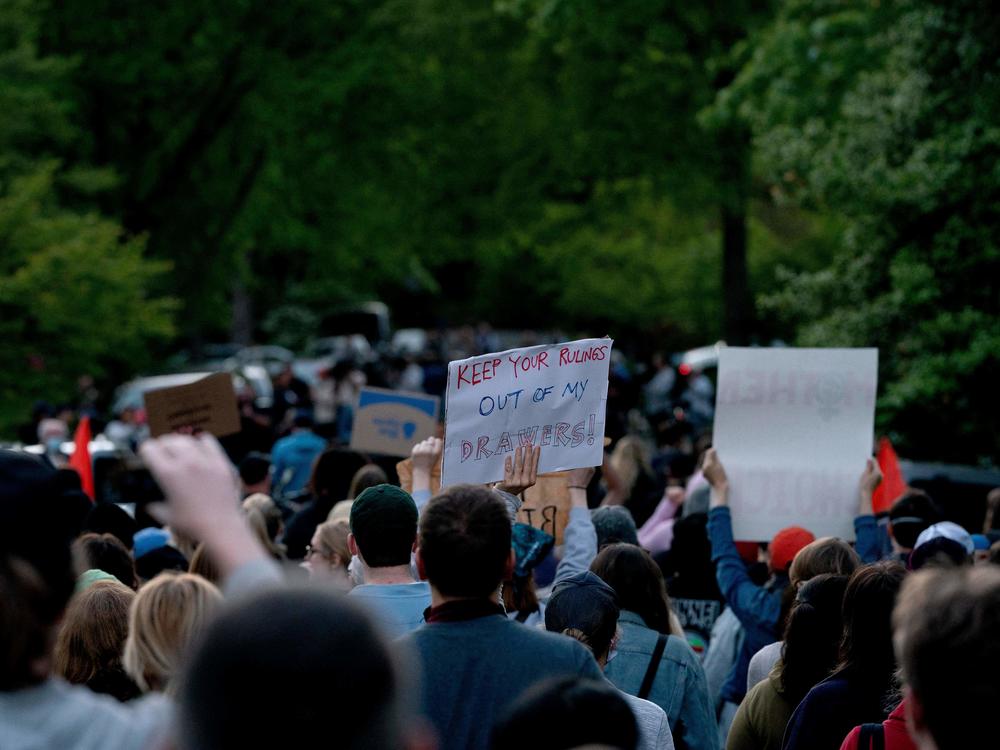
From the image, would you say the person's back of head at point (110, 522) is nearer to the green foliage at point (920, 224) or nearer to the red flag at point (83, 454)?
the red flag at point (83, 454)

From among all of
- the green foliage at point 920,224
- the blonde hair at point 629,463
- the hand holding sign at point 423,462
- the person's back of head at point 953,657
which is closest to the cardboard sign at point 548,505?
the hand holding sign at point 423,462

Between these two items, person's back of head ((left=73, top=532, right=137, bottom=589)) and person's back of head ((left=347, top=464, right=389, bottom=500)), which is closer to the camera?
person's back of head ((left=73, top=532, right=137, bottom=589))

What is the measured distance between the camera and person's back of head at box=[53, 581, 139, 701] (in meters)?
4.12

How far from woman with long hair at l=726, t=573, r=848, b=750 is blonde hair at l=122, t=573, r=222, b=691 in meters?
2.14

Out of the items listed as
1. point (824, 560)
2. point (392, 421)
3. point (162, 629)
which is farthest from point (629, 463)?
point (162, 629)

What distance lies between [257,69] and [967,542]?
775 inches

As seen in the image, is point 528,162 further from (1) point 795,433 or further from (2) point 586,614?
(2) point 586,614

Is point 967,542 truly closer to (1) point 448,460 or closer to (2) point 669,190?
(1) point 448,460

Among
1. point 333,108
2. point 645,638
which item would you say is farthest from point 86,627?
point 333,108

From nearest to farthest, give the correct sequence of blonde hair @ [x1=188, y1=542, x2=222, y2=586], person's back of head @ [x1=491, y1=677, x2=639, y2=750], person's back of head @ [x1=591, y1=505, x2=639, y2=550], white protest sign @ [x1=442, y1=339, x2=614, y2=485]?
person's back of head @ [x1=491, y1=677, x2=639, y2=750] → white protest sign @ [x1=442, y1=339, x2=614, y2=485] → blonde hair @ [x1=188, y1=542, x2=222, y2=586] → person's back of head @ [x1=591, y1=505, x2=639, y2=550]

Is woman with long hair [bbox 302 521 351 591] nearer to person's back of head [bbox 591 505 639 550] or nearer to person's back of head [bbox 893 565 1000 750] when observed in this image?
person's back of head [bbox 591 505 639 550]

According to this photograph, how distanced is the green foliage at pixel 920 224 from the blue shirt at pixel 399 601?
901cm

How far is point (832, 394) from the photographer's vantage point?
23.4 feet

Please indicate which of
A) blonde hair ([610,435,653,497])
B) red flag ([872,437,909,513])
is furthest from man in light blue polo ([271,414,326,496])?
red flag ([872,437,909,513])
